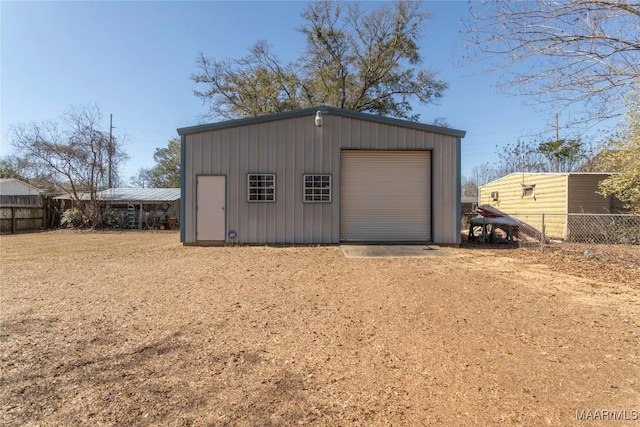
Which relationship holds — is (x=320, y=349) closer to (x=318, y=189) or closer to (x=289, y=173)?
(x=318, y=189)

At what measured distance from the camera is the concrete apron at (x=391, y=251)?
26.4ft

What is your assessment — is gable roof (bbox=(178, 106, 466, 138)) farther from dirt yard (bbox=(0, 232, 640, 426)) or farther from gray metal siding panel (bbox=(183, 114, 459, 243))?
dirt yard (bbox=(0, 232, 640, 426))

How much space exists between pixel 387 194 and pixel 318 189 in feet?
7.08

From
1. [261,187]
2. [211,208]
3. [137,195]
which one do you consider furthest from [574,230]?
[137,195]

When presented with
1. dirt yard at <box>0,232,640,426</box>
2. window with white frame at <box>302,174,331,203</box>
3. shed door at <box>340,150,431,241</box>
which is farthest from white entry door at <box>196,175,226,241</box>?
dirt yard at <box>0,232,640,426</box>

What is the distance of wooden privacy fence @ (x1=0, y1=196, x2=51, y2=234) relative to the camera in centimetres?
1502

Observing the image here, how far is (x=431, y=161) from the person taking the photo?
1005 cm

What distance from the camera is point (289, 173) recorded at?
32.4 ft

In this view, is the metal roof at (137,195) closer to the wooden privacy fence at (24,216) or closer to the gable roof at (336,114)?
the wooden privacy fence at (24,216)

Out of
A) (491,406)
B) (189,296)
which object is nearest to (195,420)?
(491,406)

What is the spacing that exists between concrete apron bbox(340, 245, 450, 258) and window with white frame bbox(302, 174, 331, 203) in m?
1.62

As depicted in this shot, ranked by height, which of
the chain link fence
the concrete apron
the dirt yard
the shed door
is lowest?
the dirt yard

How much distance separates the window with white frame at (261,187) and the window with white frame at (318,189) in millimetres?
1056

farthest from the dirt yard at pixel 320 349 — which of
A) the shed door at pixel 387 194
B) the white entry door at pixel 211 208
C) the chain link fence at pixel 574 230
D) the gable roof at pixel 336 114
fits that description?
the gable roof at pixel 336 114
